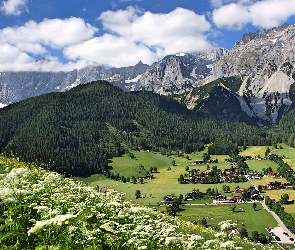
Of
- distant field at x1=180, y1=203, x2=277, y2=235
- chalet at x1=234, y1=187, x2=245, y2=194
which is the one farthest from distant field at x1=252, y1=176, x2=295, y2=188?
distant field at x1=180, y1=203, x2=277, y2=235

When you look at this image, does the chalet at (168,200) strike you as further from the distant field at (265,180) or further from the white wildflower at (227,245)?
the white wildflower at (227,245)

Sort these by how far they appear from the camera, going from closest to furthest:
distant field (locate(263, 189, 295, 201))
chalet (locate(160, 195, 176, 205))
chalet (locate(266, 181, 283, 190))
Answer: chalet (locate(160, 195, 176, 205))
distant field (locate(263, 189, 295, 201))
chalet (locate(266, 181, 283, 190))

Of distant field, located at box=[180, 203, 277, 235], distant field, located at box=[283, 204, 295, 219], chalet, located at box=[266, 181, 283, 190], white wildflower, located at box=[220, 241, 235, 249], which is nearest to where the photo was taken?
white wildflower, located at box=[220, 241, 235, 249]

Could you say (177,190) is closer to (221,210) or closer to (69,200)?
(221,210)

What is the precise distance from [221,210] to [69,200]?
131671 millimetres

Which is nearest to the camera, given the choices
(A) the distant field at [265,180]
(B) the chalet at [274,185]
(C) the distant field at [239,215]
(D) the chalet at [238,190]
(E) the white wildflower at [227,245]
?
(E) the white wildflower at [227,245]

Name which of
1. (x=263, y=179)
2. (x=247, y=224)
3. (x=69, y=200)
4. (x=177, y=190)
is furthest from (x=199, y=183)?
(x=69, y=200)

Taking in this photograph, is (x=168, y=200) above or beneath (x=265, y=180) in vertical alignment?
above

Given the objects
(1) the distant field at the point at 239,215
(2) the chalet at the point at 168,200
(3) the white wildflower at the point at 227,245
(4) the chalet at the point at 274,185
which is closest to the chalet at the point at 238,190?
(4) the chalet at the point at 274,185

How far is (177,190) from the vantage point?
170 metres

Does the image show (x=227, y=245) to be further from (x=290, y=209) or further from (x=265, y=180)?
(x=265, y=180)

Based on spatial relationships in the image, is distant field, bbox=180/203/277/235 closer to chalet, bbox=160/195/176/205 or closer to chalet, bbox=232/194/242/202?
chalet, bbox=232/194/242/202

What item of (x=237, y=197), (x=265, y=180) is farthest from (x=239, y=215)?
(x=265, y=180)

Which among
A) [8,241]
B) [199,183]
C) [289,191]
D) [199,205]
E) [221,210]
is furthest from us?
[199,183]
